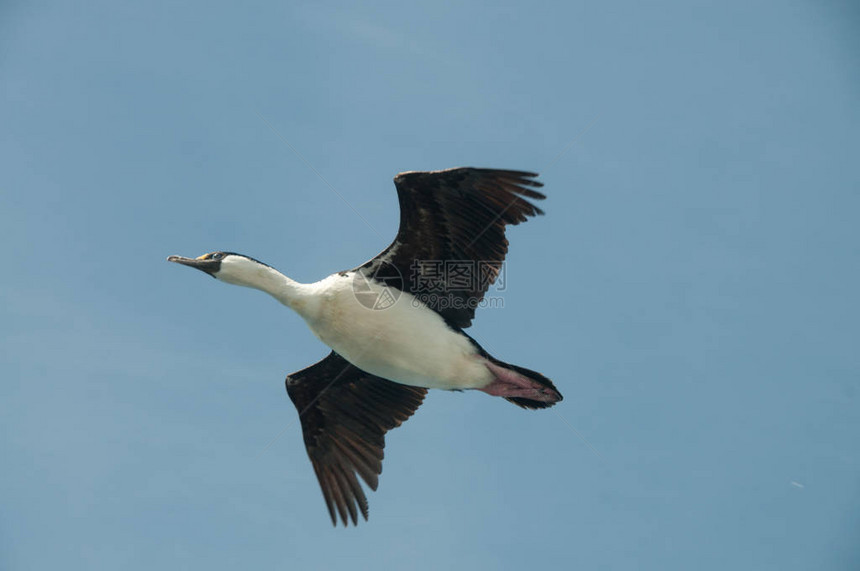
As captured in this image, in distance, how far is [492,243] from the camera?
9.52 m

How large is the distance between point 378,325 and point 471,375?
1.35 metres

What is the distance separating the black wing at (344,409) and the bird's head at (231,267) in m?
1.54

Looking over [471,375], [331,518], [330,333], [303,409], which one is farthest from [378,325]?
[331,518]

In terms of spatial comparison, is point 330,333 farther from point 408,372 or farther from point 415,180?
point 415,180

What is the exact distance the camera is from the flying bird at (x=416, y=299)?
363 inches

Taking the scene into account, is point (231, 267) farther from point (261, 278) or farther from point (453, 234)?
point (453, 234)

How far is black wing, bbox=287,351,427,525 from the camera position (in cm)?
1088

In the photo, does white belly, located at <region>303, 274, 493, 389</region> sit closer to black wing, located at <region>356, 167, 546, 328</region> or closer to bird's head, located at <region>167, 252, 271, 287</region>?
black wing, located at <region>356, 167, 546, 328</region>

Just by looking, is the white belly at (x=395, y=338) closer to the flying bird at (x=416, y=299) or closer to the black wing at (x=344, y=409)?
the flying bird at (x=416, y=299)

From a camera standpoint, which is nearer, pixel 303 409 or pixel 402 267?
pixel 402 267

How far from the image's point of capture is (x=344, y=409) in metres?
11.0

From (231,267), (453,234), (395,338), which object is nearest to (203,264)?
(231,267)

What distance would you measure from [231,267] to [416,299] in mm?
2436

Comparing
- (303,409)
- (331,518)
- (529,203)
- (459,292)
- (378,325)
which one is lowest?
(331,518)
